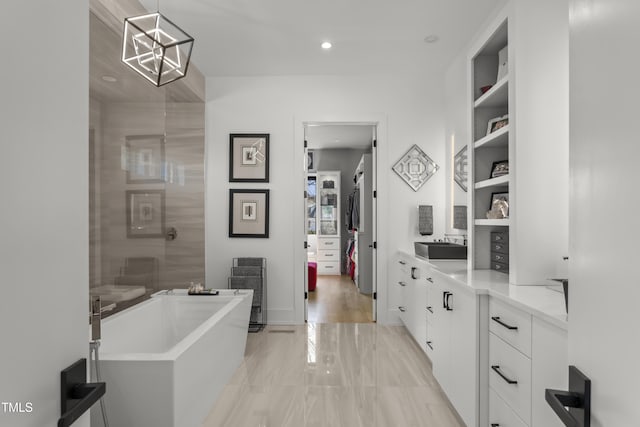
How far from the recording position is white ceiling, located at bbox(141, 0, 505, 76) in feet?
9.46

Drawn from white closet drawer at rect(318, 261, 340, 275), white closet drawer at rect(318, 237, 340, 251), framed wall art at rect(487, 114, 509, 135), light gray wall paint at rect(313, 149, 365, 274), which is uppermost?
light gray wall paint at rect(313, 149, 365, 274)

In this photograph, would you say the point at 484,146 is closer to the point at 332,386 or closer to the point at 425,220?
the point at 425,220

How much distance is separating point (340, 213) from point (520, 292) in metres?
6.04

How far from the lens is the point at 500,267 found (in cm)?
255

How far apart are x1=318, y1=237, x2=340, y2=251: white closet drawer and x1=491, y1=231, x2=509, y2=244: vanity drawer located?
5175mm

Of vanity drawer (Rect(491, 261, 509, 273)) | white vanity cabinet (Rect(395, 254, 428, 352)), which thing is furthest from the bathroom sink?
vanity drawer (Rect(491, 261, 509, 273))

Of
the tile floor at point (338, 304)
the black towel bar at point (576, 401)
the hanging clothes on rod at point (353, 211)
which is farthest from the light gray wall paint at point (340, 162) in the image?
the black towel bar at point (576, 401)

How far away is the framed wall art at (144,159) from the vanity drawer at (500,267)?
2.78 metres

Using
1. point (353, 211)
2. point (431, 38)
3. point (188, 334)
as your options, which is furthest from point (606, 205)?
point (353, 211)

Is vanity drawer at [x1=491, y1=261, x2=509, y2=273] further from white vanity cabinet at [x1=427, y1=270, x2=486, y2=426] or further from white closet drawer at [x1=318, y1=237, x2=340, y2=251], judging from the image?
white closet drawer at [x1=318, y1=237, x2=340, y2=251]

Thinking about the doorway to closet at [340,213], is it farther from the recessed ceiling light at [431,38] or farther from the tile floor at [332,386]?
the recessed ceiling light at [431,38]

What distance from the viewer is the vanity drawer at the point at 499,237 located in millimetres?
2508

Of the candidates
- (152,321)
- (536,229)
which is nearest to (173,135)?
(152,321)

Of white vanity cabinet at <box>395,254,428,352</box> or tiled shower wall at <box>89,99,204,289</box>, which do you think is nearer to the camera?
tiled shower wall at <box>89,99,204,289</box>
